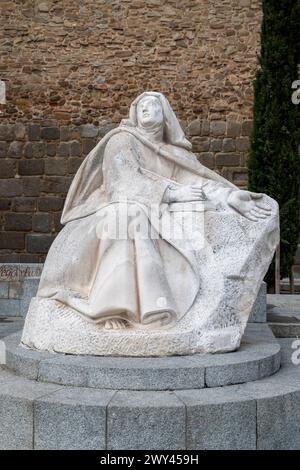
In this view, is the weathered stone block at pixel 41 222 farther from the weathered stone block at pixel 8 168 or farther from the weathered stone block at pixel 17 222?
the weathered stone block at pixel 8 168

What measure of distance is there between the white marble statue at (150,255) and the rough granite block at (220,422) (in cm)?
49

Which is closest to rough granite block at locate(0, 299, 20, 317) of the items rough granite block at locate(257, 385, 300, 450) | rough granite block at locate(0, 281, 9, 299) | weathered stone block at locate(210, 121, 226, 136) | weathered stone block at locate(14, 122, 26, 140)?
rough granite block at locate(0, 281, 9, 299)

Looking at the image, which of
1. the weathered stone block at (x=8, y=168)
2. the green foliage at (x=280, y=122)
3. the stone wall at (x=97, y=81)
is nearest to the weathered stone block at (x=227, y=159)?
the stone wall at (x=97, y=81)

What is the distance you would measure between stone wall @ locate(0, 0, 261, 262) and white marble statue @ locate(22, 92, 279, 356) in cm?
739

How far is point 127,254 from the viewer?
3242 millimetres

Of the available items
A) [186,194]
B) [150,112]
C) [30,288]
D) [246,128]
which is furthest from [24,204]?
[186,194]

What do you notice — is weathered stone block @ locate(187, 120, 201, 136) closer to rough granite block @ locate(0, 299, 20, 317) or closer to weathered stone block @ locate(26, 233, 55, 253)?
weathered stone block @ locate(26, 233, 55, 253)

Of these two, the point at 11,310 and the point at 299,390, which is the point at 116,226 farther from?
the point at 11,310

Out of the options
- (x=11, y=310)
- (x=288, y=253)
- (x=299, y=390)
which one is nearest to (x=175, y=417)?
(x=299, y=390)

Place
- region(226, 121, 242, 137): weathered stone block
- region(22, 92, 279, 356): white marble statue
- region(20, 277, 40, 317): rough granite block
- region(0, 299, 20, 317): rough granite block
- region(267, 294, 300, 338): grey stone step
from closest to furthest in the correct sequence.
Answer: region(22, 92, 279, 356): white marble statue → region(267, 294, 300, 338): grey stone step → region(20, 277, 40, 317): rough granite block → region(0, 299, 20, 317): rough granite block → region(226, 121, 242, 137): weathered stone block

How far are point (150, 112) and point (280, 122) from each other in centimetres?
482

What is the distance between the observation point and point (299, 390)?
116 inches

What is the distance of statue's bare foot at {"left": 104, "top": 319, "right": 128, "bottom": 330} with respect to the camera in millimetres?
3186

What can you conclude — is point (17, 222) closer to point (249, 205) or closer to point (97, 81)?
point (97, 81)
